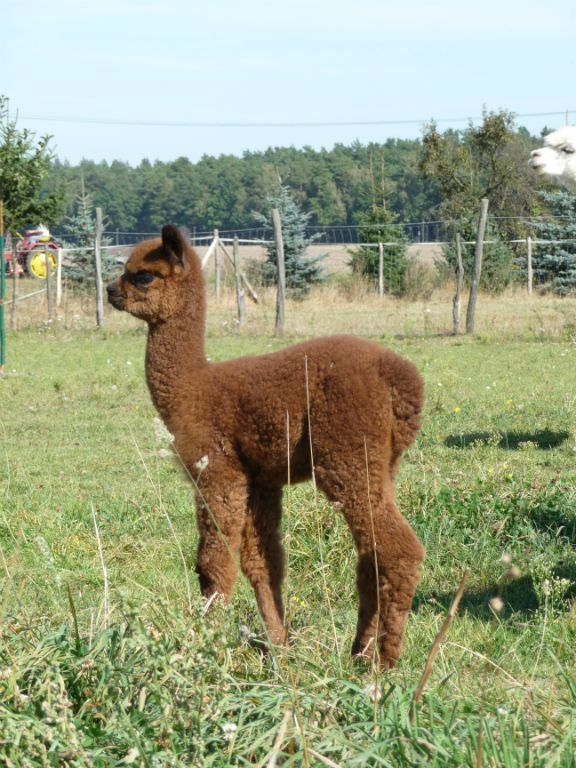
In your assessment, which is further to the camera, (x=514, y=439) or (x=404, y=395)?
(x=514, y=439)

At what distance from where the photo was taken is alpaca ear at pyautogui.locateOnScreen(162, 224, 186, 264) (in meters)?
4.66

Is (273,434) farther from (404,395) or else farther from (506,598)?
(506,598)

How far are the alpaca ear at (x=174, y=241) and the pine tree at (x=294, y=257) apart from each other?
2578 centimetres

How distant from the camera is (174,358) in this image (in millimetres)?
4699

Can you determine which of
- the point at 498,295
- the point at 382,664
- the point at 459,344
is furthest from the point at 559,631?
the point at 498,295

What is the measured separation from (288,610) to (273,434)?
754 mm

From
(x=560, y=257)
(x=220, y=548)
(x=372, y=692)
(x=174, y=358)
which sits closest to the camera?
(x=372, y=692)

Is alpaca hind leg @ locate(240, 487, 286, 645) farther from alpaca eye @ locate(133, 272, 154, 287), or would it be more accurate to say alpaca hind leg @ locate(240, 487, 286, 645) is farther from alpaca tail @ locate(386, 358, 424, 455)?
alpaca eye @ locate(133, 272, 154, 287)

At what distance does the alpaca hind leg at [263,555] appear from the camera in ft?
14.8

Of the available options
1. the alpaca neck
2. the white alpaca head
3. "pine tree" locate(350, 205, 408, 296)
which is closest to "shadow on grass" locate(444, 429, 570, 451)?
the white alpaca head

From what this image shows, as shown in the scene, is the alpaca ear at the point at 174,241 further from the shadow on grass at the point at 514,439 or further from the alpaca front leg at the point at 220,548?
the shadow on grass at the point at 514,439

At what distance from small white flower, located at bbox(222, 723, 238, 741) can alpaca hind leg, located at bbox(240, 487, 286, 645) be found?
162cm

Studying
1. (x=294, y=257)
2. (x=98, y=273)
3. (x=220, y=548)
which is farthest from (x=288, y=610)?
(x=294, y=257)

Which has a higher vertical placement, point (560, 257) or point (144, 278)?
point (144, 278)
